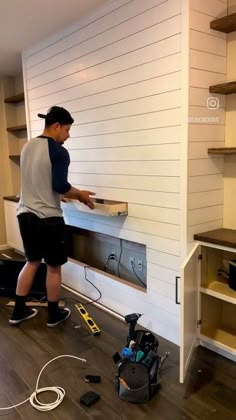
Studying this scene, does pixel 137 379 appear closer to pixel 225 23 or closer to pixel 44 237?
pixel 44 237

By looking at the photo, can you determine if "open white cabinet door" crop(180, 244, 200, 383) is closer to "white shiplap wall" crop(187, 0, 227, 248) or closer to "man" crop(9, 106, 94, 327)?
"white shiplap wall" crop(187, 0, 227, 248)

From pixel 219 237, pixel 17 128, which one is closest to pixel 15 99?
pixel 17 128

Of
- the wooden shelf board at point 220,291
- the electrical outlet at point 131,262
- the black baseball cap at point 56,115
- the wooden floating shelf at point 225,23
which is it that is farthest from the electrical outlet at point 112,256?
the wooden floating shelf at point 225,23

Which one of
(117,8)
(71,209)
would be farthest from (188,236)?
(117,8)

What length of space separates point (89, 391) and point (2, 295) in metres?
1.63

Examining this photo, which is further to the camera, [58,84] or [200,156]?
[58,84]

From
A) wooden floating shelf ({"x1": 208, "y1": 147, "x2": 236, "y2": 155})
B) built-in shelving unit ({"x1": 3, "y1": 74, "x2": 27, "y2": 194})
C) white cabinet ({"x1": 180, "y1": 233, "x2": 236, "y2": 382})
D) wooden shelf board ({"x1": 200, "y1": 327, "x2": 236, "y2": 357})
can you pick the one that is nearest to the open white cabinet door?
white cabinet ({"x1": 180, "y1": 233, "x2": 236, "y2": 382})

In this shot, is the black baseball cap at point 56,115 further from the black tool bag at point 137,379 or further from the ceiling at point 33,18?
the black tool bag at point 137,379

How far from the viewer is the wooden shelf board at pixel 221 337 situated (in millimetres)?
2036

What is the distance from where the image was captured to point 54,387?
5.99 ft

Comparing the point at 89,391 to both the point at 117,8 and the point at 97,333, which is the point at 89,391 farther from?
the point at 117,8

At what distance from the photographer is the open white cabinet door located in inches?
69.2

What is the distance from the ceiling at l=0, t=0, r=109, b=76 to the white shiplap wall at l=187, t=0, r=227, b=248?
83 centimetres

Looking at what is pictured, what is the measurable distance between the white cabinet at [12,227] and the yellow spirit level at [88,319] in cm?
173
